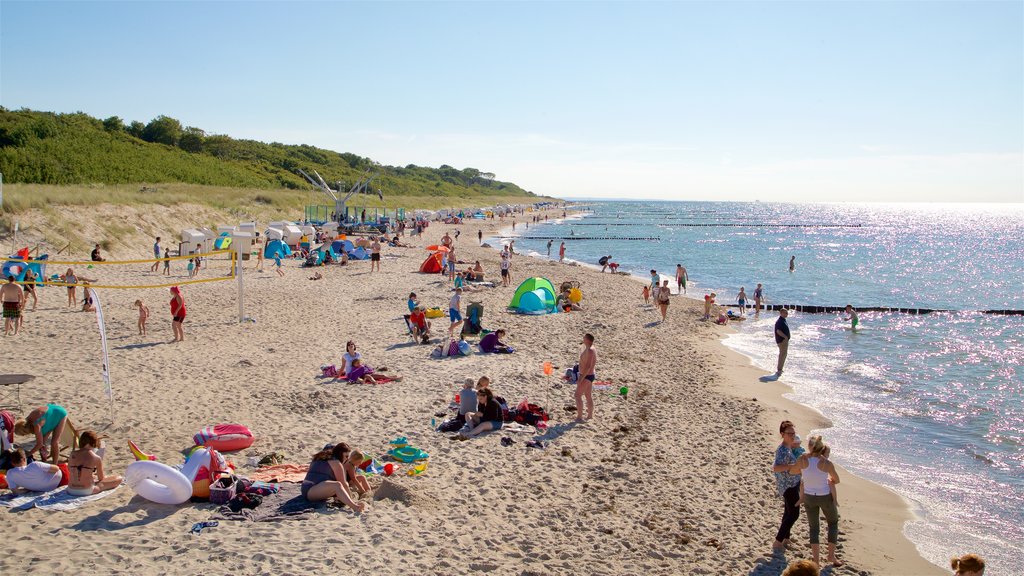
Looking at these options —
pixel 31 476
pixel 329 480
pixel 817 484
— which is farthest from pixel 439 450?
pixel 817 484

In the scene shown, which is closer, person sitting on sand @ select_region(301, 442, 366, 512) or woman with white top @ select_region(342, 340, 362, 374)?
person sitting on sand @ select_region(301, 442, 366, 512)

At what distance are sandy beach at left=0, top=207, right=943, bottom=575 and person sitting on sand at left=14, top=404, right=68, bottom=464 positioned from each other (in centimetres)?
51

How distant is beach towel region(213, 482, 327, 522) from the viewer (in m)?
5.81

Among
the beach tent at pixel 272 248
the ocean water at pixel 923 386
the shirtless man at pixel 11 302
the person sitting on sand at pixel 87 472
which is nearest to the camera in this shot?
the person sitting on sand at pixel 87 472

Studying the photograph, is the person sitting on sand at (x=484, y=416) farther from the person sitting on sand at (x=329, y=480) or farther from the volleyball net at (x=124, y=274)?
the volleyball net at (x=124, y=274)

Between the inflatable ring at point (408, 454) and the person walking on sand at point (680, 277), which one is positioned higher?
the person walking on sand at point (680, 277)

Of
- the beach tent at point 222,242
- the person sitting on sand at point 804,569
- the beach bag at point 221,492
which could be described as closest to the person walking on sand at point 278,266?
the beach tent at point 222,242

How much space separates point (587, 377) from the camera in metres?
8.99

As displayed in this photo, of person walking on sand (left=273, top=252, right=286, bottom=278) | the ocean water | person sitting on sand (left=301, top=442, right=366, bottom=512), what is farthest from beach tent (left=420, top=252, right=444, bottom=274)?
person sitting on sand (left=301, top=442, right=366, bottom=512)

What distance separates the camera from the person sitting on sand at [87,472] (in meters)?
6.08

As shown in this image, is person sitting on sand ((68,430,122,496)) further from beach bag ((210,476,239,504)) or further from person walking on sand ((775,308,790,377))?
person walking on sand ((775,308,790,377))

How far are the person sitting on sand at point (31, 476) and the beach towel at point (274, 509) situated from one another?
166 cm

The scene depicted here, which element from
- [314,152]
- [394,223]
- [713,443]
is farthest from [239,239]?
[314,152]

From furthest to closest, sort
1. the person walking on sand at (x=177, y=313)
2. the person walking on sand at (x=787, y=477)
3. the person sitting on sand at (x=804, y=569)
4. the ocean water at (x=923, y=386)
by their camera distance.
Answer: the person walking on sand at (x=177, y=313), the ocean water at (x=923, y=386), the person walking on sand at (x=787, y=477), the person sitting on sand at (x=804, y=569)
